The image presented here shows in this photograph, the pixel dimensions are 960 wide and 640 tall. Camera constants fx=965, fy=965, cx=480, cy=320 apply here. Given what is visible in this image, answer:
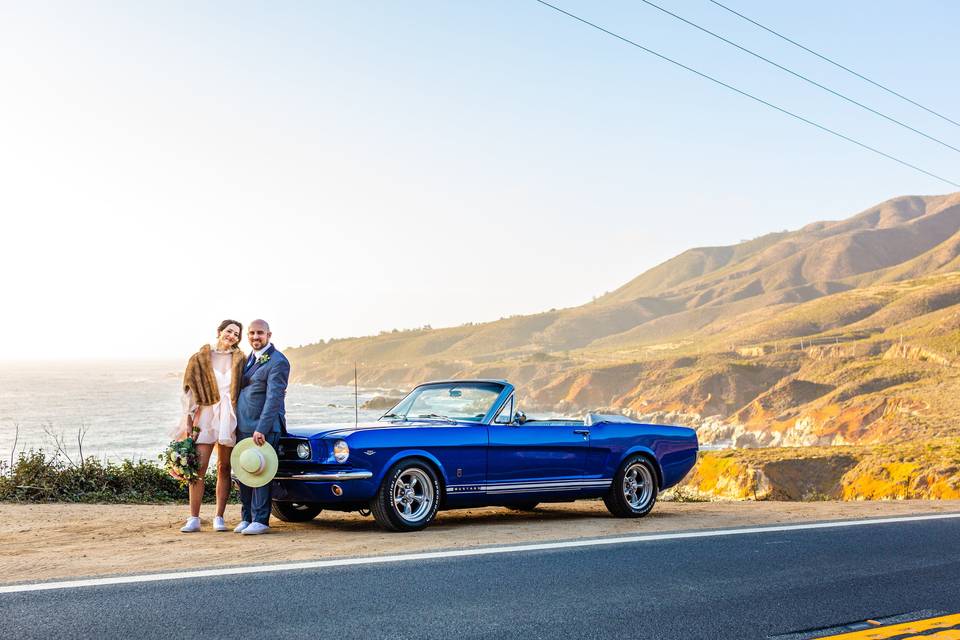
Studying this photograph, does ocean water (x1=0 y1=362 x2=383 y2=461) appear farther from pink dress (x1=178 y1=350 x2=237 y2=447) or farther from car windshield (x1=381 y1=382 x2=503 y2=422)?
pink dress (x1=178 y1=350 x2=237 y2=447)

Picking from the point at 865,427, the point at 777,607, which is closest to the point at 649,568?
the point at 777,607

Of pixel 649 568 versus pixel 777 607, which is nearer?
pixel 777 607

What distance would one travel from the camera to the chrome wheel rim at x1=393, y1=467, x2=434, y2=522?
31.4ft

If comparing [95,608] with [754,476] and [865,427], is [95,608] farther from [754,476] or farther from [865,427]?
[865,427]

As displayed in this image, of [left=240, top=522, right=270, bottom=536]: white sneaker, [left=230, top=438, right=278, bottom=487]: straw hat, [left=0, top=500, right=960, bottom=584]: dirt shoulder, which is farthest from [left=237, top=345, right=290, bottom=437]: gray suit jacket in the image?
[left=0, top=500, right=960, bottom=584]: dirt shoulder

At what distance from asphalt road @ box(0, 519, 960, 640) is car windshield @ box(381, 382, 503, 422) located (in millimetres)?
2479

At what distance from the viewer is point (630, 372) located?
15812 cm

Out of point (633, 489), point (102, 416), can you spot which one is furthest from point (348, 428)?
point (102, 416)

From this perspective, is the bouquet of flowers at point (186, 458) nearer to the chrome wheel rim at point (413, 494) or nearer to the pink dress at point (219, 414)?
the pink dress at point (219, 414)

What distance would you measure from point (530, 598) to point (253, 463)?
3.67 meters

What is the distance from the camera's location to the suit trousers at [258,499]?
937 cm

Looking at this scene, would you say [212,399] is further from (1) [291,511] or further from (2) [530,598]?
(2) [530,598]

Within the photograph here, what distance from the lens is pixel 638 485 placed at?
38.4 ft

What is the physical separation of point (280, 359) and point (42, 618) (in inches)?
165
